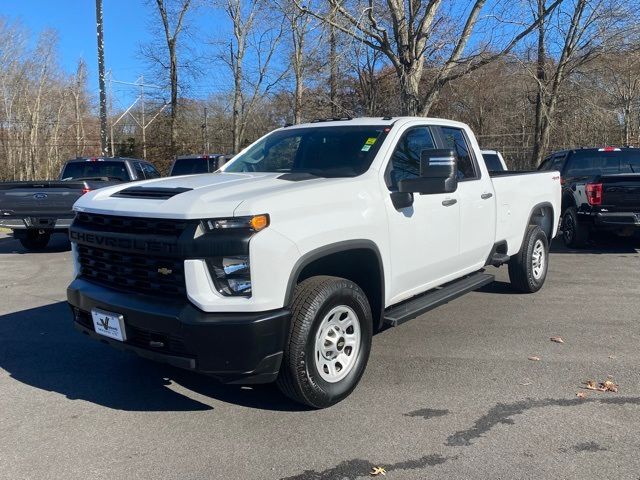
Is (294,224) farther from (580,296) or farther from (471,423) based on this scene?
(580,296)

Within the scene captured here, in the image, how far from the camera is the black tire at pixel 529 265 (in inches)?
274

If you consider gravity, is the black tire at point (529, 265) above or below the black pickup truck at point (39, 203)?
below

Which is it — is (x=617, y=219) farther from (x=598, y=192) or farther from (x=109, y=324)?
(x=109, y=324)

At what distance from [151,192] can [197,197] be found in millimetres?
539

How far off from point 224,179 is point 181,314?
1.38 meters

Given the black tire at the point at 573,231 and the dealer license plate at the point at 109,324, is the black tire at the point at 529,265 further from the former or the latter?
the dealer license plate at the point at 109,324

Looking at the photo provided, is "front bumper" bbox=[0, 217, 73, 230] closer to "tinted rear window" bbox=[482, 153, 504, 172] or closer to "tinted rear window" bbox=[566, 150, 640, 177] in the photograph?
A: "tinted rear window" bbox=[482, 153, 504, 172]

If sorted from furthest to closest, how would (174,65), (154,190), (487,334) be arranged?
(174,65) → (487,334) → (154,190)

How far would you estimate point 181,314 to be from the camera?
3369 millimetres

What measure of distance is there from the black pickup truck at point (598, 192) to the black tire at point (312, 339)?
290 inches

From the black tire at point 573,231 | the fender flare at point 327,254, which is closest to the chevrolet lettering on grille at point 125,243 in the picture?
the fender flare at point 327,254

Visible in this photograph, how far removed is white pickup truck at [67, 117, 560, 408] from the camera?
3.37 metres

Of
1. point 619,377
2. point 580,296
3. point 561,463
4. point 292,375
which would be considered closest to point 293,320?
point 292,375

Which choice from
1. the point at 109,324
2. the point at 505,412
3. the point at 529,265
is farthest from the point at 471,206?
the point at 109,324
